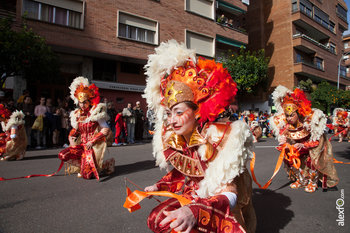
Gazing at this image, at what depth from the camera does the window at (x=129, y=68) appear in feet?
54.0

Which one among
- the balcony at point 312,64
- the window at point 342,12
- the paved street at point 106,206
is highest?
the window at point 342,12

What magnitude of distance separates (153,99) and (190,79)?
0.49 m

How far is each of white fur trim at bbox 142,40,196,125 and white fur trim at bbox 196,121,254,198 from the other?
2.50 feet

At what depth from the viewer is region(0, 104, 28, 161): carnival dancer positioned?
636 cm

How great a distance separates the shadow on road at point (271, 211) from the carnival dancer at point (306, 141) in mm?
Result: 722

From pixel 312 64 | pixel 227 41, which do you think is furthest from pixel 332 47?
pixel 227 41

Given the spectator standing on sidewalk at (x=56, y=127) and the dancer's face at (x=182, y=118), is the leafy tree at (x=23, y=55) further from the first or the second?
the dancer's face at (x=182, y=118)

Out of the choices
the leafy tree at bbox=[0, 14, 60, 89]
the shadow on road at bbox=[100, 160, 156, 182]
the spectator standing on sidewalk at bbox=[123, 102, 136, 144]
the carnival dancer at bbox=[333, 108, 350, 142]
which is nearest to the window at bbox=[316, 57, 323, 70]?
the carnival dancer at bbox=[333, 108, 350, 142]

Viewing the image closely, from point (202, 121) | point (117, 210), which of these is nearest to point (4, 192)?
point (117, 210)

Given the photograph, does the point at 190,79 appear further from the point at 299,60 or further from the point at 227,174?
the point at 299,60

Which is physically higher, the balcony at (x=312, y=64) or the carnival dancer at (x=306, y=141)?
the balcony at (x=312, y=64)

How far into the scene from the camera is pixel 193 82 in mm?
1849

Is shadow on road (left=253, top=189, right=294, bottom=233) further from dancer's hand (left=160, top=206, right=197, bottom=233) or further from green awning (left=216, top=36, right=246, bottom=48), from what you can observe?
green awning (left=216, top=36, right=246, bottom=48)

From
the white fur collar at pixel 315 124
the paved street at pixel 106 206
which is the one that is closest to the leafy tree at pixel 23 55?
the paved street at pixel 106 206
